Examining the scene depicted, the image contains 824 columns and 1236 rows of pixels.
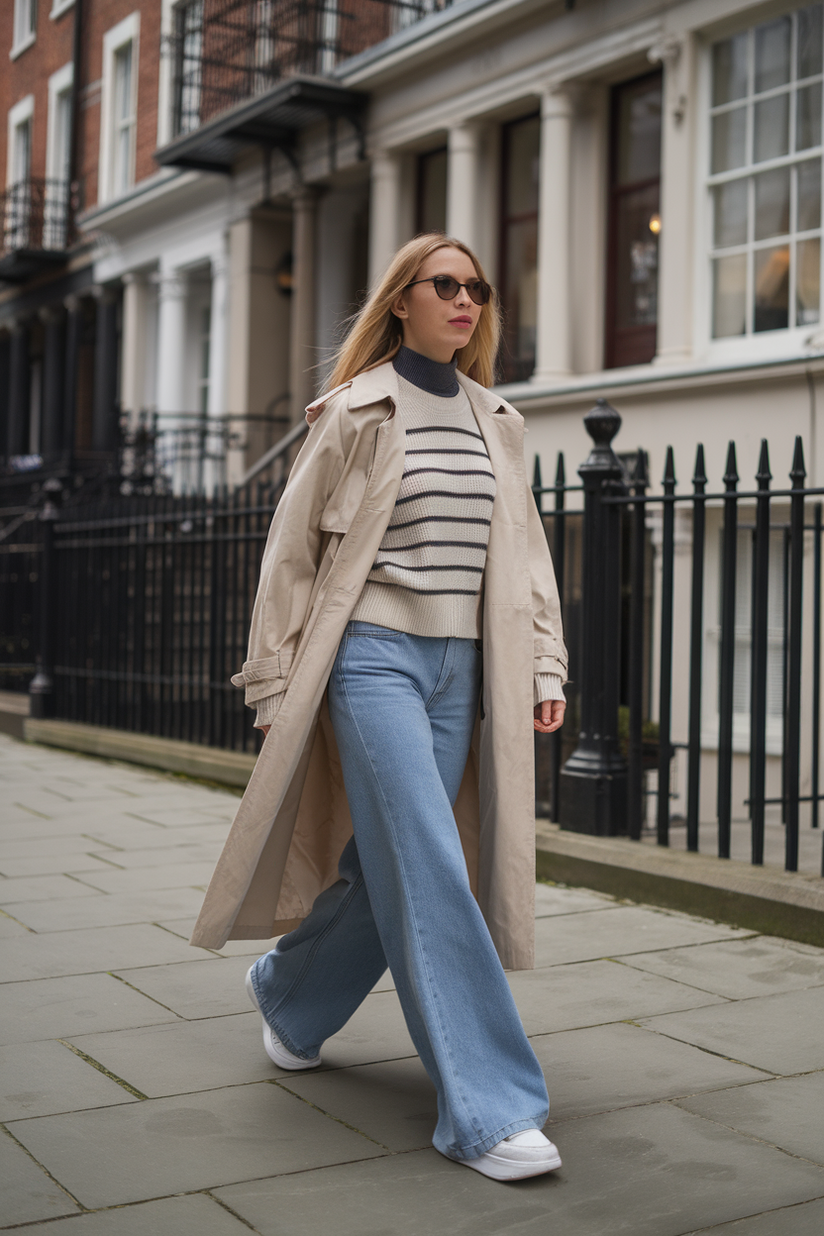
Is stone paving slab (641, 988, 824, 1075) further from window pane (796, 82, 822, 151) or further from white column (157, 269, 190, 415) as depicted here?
white column (157, 269, 190, 415)

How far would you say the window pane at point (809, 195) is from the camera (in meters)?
10.2

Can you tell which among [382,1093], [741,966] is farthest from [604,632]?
[382,1093]

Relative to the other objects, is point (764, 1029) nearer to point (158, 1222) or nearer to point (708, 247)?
point (158, 1222)

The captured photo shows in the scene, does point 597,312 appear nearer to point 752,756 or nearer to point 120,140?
point 752,756

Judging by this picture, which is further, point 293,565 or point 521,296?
point 521,296

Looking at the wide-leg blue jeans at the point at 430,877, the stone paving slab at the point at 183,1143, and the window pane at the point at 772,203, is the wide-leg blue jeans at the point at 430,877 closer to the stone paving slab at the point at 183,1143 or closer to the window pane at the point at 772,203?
the stone paving slab at the point at 183,1143

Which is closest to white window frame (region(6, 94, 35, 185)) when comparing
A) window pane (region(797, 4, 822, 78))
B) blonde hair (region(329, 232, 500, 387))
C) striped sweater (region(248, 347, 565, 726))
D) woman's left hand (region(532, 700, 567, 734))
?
window pane (region(797, 4, 822, 78))

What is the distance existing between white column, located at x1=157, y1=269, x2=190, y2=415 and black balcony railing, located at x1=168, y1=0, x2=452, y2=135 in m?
2.14

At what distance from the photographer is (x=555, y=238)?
12.2m

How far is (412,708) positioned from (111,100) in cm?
2039

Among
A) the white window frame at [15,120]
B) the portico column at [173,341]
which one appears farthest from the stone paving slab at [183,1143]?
the white window frame at [15,120]

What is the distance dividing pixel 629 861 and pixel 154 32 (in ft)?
58.4

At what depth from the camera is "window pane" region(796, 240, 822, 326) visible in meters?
10.2

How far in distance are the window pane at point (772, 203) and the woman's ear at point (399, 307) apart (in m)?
8.25
